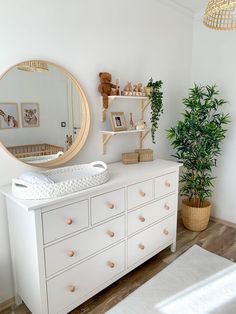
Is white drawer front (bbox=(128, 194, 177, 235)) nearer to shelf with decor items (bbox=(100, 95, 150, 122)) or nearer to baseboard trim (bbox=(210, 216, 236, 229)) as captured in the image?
shelf with decor items (bbox=(100, 95, 150, 122))

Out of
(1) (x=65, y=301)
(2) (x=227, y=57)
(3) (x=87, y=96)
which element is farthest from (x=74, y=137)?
(2) (x=227, y=57)

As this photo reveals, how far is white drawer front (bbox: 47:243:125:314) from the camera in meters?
1.55

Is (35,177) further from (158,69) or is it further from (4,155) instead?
(158,69)

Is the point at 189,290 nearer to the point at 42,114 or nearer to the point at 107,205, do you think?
the point at 107,205

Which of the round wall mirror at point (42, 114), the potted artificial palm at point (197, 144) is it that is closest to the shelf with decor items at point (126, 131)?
the round wall mirror at point (42, 114)

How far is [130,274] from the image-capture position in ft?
6.99

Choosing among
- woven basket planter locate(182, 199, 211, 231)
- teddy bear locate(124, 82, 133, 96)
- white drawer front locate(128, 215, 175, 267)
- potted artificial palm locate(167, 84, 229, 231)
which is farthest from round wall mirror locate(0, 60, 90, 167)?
woven basket planter locate(182, 199, 211, 231)

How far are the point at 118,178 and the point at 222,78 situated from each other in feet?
6.22

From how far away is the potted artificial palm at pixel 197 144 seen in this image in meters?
2.57

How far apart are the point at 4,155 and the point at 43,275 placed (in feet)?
2.60

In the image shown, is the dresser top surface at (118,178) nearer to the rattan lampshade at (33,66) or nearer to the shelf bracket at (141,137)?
the shelf bracket at (141,137)

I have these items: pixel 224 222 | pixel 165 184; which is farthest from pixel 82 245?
pixel 224 222

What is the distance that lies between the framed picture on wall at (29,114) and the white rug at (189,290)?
1418mm

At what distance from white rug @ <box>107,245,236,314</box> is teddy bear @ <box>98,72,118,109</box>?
5.00 ft
